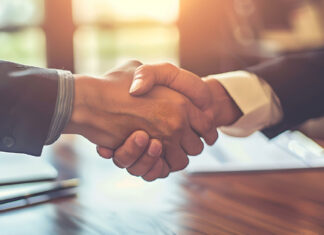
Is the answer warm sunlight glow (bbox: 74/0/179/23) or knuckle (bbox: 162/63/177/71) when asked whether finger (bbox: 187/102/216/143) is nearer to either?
knuckle (bbox: 162/63/177/71)

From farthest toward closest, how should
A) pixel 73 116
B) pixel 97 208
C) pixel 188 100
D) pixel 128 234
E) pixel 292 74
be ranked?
pixel 292 74 < pixel 188 100 < pixel 73 116 < pixel 97 208 < pixel 128 234

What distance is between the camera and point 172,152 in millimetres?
1060

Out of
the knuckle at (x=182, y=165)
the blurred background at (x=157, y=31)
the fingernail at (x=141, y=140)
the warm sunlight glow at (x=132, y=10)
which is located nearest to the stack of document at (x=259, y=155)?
the knuckle at (x=182, y=165)

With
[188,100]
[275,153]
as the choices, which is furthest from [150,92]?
[275,153]

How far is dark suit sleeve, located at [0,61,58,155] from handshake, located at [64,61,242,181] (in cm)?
8

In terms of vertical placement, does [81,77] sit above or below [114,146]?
above

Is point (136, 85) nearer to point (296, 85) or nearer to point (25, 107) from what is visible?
point (25, 107)

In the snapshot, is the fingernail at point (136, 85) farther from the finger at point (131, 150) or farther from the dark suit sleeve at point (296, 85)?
the dark suit sleeve at point (296, 85)

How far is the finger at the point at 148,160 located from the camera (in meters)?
0.97

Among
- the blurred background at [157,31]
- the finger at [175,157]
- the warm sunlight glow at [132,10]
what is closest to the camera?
the finger at [175,157]

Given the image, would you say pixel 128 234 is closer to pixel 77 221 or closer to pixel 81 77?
pixel 77 221

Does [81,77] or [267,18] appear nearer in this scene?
[81,77]

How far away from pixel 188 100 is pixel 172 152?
14 centimetres

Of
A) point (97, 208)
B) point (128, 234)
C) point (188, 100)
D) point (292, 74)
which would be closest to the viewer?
point (128, 234)
